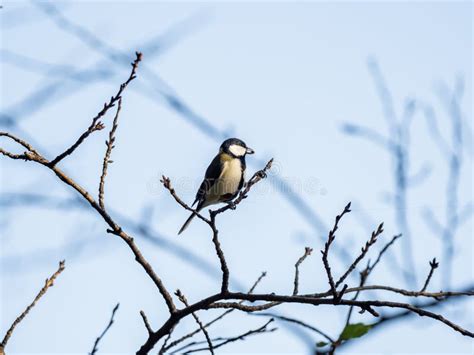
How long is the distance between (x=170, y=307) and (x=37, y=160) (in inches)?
35.5

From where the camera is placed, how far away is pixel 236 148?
6.38 metres

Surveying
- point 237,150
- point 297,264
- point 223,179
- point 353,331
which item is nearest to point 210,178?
point 223,179

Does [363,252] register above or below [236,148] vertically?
below

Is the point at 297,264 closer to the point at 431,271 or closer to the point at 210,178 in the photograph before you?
the point at 431,271

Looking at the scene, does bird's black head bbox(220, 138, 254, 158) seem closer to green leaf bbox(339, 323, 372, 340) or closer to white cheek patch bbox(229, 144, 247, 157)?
white cheek patch bbox(229, 144, 247, 157)

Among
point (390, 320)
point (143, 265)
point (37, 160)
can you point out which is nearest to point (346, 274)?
point (390, 320)

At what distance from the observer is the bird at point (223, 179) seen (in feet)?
19.9

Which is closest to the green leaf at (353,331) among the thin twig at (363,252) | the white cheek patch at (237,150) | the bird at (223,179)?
the thin twig at (363,252)

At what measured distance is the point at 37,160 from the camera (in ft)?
9.25

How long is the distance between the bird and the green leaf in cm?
403

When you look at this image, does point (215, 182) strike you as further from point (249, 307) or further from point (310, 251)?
point (249, 307)

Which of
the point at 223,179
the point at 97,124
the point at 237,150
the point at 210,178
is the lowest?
the point at 97,124

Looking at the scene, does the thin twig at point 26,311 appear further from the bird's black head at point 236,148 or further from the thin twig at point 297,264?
the bird's black head at point 236,148

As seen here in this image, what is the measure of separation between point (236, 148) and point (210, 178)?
1.46 feet
